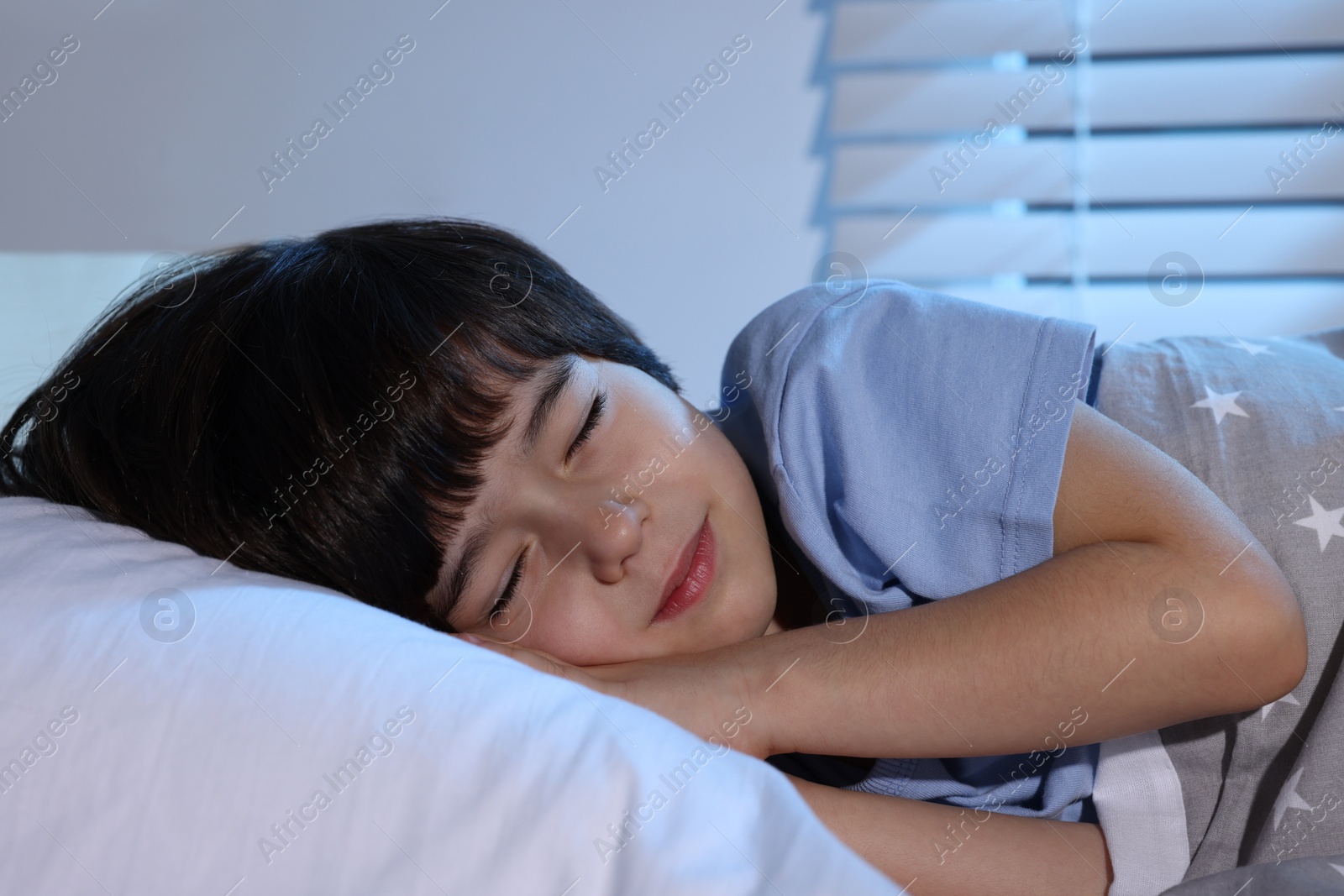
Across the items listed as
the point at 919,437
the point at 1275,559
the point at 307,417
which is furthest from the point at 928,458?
the point at 307,417

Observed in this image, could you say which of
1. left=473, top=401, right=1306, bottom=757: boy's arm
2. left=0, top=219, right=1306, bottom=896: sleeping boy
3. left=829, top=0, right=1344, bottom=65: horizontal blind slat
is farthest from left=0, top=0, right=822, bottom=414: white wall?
left=473, top=401, right=1306, bottom=757: boy's arm

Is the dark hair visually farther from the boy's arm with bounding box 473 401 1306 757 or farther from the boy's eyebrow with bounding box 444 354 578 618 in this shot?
the boy's arm with bounding box 473 401 1306 757

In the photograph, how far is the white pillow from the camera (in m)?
0.38

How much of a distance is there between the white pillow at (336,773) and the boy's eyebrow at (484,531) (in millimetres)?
183

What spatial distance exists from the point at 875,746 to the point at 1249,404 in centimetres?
41

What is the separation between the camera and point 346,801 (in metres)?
0.41

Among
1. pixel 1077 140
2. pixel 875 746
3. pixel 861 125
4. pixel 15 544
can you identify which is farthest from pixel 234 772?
pixel 1077 140

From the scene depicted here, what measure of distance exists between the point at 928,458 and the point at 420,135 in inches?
36.5

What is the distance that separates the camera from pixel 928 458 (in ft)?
2.35

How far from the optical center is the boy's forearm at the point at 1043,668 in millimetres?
586

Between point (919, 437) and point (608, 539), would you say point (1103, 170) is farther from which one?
point (608, 539)

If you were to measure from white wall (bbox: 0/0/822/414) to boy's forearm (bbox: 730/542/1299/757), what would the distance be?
2.68ft

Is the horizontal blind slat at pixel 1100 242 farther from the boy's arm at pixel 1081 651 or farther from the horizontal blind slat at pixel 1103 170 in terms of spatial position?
the boy's arm at pixel 1081 651

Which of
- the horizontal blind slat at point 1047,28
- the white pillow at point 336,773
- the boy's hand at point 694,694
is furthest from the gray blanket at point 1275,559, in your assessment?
the horizontal blind slat at point 1047,28
